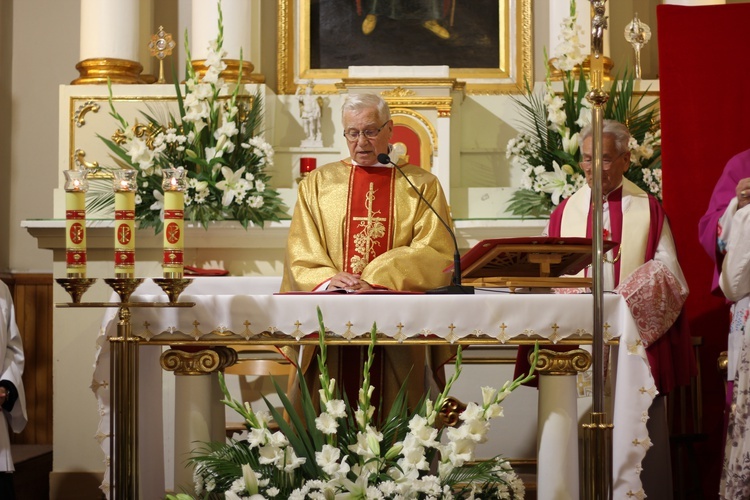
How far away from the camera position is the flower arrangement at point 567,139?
6.09m

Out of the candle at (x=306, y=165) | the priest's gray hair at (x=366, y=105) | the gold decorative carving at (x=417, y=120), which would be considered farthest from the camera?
the gold decorative carving at (x=417, y=120)

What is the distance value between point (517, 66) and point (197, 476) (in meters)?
4.33

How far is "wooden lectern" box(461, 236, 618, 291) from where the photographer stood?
3.69m

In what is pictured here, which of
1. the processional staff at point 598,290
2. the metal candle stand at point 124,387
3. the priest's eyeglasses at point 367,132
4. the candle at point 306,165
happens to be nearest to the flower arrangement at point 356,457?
the processional staff at point 598,290

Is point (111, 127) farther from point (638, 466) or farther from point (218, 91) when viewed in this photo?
point (638, 466)

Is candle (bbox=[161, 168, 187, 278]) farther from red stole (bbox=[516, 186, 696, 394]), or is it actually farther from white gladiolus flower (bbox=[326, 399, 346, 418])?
red stole (bbox=[516, 186, 696, 394])

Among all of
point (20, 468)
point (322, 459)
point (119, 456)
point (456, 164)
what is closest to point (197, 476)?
point (119, 456)

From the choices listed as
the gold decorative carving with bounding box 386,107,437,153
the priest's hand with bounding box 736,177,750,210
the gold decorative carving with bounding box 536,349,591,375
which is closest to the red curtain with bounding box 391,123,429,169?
the gold decorative carving with bounding box 386,107,437,153

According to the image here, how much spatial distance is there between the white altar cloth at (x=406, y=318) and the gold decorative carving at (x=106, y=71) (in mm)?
3323

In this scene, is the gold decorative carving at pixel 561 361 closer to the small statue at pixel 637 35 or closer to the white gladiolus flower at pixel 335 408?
the white gladiolus flower at pixel 335 408

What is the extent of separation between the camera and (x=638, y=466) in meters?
3.74

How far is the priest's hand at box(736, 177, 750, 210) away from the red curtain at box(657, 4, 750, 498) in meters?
1.12

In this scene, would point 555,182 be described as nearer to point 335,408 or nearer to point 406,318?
point 406,318

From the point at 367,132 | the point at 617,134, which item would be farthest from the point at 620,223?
the point at 367,132
